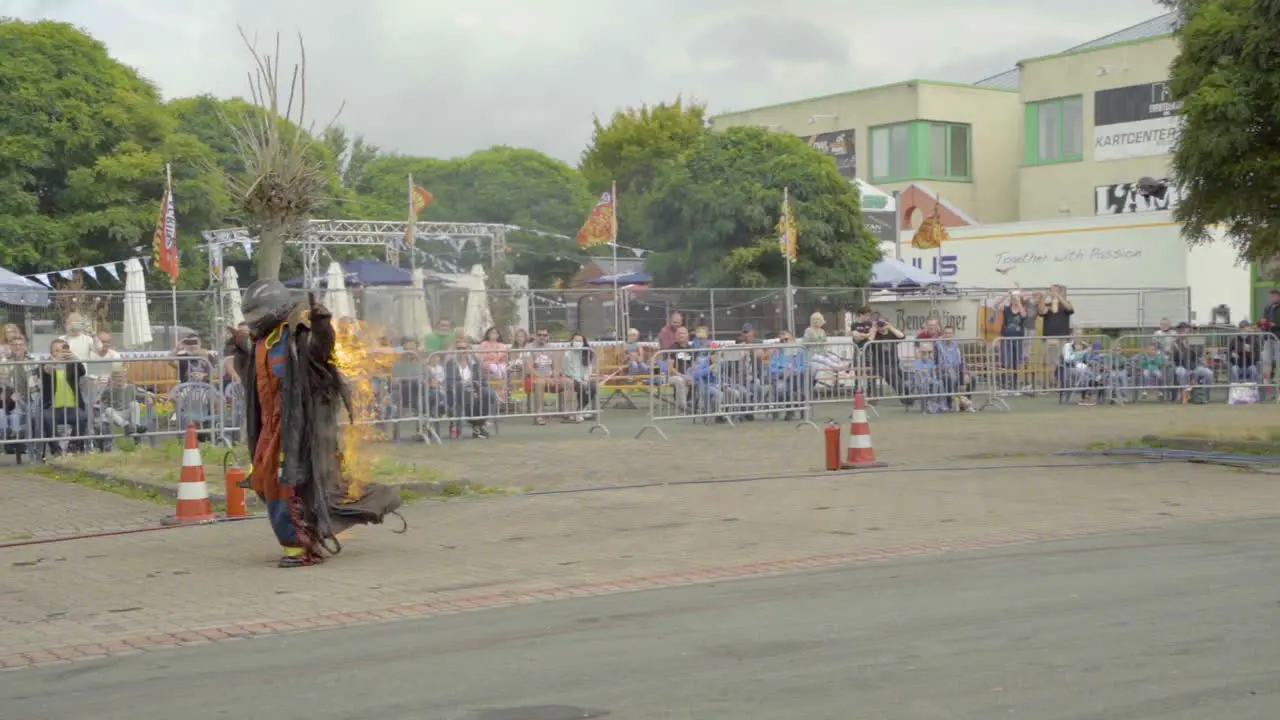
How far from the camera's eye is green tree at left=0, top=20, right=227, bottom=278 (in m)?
41.0

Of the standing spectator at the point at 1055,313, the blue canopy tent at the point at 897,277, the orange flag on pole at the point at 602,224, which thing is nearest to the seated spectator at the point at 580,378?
the standing spectator at the point at 1055,313

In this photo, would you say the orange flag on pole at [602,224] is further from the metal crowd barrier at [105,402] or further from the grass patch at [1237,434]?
the grass patch at [1237,434]

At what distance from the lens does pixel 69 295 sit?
22875 millimetres

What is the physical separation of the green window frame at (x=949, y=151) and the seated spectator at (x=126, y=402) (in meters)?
46.6

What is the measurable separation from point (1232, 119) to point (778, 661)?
1001 centimetres

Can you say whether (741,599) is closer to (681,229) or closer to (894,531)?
(894,531)

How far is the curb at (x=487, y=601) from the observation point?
743 cm

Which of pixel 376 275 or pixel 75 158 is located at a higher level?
pixel 75 158

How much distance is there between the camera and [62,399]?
16641 mm

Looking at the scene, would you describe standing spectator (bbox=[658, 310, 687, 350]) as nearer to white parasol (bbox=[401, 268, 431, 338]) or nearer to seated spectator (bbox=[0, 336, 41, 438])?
white parasol (bbox=[401, 268, 431, 338])

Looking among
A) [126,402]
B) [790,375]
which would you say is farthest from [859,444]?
[126,402]

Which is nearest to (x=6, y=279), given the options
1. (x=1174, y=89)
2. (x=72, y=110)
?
(x=72, y=110)

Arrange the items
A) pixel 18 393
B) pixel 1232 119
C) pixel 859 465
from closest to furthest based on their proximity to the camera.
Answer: pixel 1232 119 → pixel 859 465 → pixel 18 393

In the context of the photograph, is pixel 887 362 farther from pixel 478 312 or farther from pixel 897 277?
pixel 897 277
